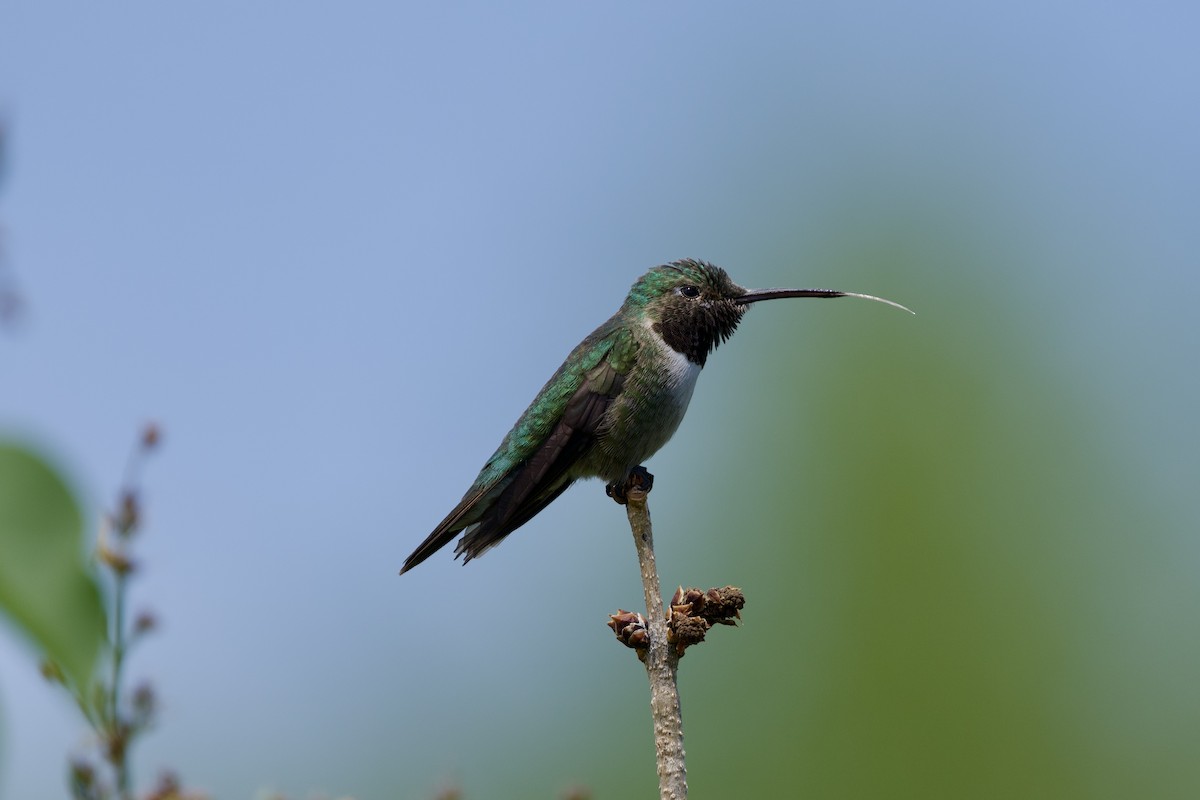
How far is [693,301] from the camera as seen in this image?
6.59m

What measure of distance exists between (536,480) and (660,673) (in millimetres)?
2827

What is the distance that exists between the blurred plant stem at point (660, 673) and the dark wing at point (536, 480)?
6.94ft

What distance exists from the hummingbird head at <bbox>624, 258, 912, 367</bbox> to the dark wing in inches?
17.4

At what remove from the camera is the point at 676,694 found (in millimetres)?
3184

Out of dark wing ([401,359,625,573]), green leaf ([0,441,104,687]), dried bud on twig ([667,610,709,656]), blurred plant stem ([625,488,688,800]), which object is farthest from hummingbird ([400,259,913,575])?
green leaf ([0,441,104,687])

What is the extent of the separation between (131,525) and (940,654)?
51.2 feet

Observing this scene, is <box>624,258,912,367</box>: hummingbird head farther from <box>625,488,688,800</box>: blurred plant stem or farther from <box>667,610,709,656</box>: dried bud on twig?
<box>667,610,709,656</box>: dried bud on twig

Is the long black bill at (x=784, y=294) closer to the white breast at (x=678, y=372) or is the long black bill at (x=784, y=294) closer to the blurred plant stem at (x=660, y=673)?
the white breast at (x=678, y=372)

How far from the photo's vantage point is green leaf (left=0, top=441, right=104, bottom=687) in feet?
4.07

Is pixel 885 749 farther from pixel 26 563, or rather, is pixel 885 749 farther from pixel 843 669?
pixel 26 563


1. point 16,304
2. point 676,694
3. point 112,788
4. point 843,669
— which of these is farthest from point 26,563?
point 843,669

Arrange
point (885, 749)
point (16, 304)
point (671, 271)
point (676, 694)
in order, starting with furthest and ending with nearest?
point (885, 749)
point (671, 271)
point (676, 694)
point (16, 304)

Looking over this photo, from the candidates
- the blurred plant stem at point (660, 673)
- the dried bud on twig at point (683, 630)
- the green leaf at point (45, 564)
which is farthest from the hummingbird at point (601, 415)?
the green leaf at point (45, 564)

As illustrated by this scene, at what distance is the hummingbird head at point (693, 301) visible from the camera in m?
6.41
